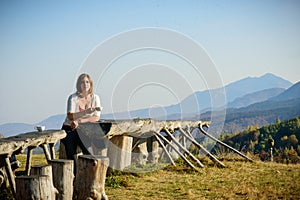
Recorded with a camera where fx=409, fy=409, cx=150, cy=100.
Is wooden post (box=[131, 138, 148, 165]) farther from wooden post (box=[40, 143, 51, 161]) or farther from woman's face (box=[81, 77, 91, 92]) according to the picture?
wooden post (box=[40, 143, 51, 161])

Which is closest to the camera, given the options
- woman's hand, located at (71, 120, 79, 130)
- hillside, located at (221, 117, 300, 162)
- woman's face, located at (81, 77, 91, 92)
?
woman's hand, located at (71, 120, 79, 130)

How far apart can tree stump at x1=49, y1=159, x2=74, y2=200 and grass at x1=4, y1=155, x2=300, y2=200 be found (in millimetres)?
1439

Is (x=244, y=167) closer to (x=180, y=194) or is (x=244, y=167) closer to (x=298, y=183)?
(x=298, y=183)

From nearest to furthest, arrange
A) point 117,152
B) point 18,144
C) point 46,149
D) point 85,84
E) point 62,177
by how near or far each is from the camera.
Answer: point 62,177
point 18,144
point 46,149
point 85,84
point 117,152

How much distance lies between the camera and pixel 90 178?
243 inches

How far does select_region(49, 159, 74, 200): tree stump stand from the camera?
19.3ft

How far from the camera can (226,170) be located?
10.4 meters

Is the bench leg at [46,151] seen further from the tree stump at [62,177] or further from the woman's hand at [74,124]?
the tree stump at [62,177]

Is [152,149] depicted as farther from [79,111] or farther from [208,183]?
[79,111]

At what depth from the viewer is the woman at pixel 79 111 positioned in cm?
836

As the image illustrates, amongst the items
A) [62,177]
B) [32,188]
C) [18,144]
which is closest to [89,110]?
[18,144]

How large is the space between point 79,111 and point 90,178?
2570 mm

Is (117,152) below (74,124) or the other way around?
below

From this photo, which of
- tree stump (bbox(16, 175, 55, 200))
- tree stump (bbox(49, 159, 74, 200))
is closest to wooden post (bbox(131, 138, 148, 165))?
tree stump (bbox(49, 159, 74, 200))
